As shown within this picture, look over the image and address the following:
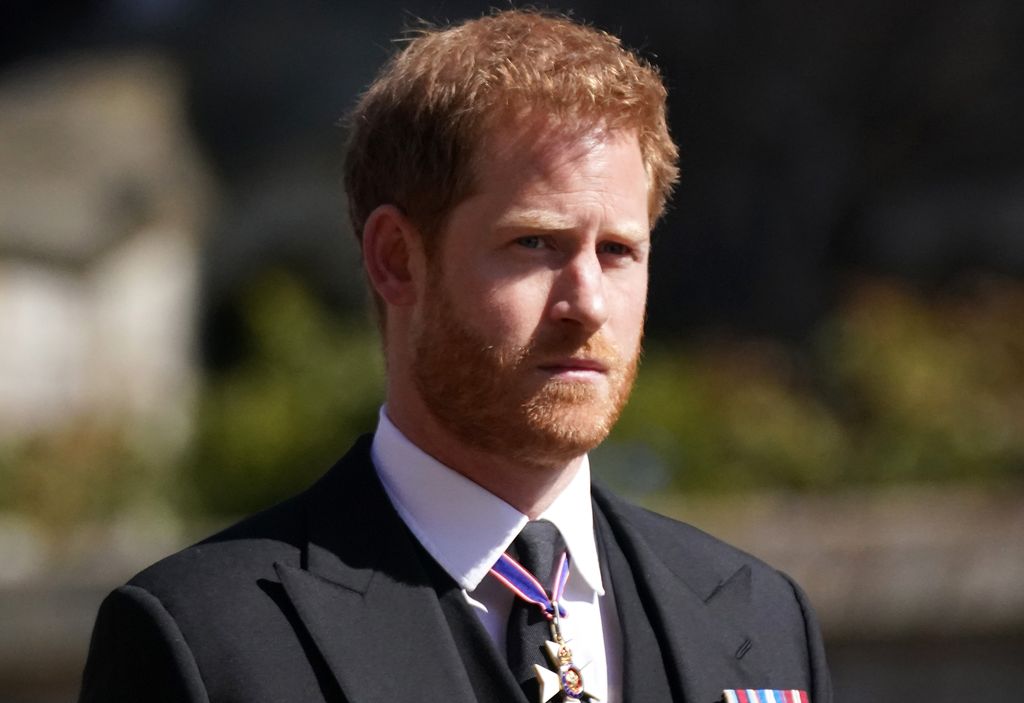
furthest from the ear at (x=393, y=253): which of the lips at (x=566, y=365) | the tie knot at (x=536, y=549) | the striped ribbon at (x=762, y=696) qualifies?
the striped ribbon at (x=762, y=696)

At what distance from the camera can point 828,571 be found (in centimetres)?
700

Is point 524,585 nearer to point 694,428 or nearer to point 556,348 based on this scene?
point 556,348

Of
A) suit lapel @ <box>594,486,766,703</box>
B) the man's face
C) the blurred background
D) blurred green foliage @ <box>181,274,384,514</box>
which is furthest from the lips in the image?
blurred green foliage @ <box>181,274,384,514</box>

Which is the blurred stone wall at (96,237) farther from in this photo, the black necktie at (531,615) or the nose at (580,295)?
the nose at (580,295)

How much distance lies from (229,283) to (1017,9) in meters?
5.28

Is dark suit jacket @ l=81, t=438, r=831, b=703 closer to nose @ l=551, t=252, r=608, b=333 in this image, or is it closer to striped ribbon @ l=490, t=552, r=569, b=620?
striped ribbon @ l=490, t=552, r=569, b=620

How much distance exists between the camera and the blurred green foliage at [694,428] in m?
8.02

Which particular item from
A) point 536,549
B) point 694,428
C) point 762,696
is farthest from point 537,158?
point 694,428

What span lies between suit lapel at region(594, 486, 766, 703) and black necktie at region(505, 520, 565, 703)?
0.53 feet

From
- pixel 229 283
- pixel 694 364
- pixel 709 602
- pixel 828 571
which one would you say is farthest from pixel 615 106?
pixel 229 283

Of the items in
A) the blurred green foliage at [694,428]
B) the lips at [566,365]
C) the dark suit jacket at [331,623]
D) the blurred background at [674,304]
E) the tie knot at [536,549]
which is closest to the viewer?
A: the dark suit jacket at [331,623]

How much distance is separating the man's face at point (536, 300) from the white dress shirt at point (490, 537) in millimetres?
106

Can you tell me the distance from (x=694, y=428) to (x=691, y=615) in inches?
206

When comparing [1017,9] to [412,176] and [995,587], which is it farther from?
[412,176]
